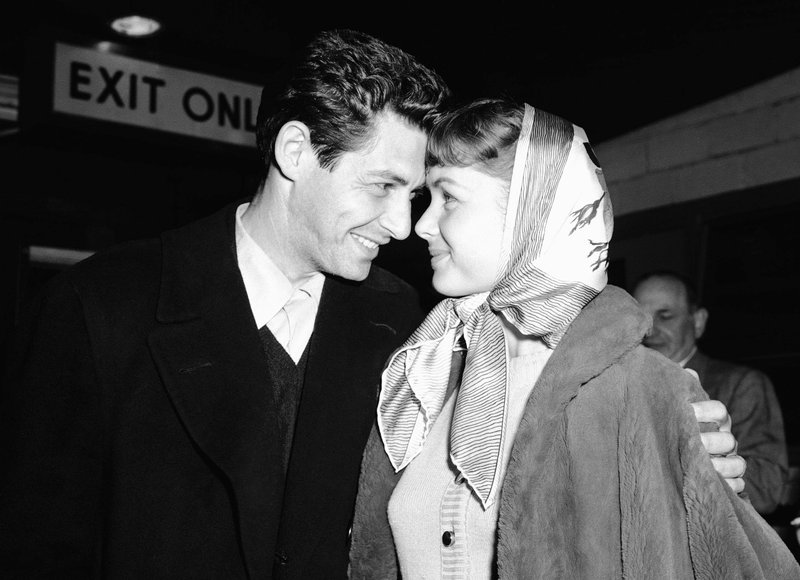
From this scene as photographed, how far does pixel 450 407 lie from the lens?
176cm

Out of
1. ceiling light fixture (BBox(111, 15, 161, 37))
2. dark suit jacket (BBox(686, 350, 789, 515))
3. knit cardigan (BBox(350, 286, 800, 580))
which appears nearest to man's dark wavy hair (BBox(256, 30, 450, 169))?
knit cardigan (BBox(350, 286, 800, 580))

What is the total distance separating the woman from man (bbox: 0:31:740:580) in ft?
0.47

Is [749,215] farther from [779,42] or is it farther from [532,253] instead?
[532,253]

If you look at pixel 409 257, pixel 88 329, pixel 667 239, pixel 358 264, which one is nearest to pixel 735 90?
pixel 667 239

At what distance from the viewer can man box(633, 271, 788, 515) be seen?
11.2 feet

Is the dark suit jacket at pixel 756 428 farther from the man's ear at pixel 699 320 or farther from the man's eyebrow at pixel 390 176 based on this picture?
the man's eyebrow at pixel 390 176

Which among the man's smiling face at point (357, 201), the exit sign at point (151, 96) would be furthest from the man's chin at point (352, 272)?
the exit sign at point (151, 96)

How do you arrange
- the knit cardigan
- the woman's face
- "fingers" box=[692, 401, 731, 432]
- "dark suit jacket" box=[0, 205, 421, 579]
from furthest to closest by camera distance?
1. the woman's face
2. "dark suit jacket" box=[0, 205, 421, 579]
3. "fingers" box=[692, 401, 731, 432]
4. the knit cardigan

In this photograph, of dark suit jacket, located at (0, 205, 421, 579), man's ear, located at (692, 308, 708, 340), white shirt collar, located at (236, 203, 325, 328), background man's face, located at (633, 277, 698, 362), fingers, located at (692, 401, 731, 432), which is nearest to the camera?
fingers, located at (692, 401, 731, 432)

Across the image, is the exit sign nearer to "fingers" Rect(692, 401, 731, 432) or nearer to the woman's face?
the woman's face

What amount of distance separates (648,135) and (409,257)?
180 centimetres

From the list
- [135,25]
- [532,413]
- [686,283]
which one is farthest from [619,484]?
[135,25]

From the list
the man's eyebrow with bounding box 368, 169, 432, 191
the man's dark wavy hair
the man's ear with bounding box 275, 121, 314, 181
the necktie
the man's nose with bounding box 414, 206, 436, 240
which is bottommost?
the necktie

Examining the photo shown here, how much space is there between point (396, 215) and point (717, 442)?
2.79 ft
